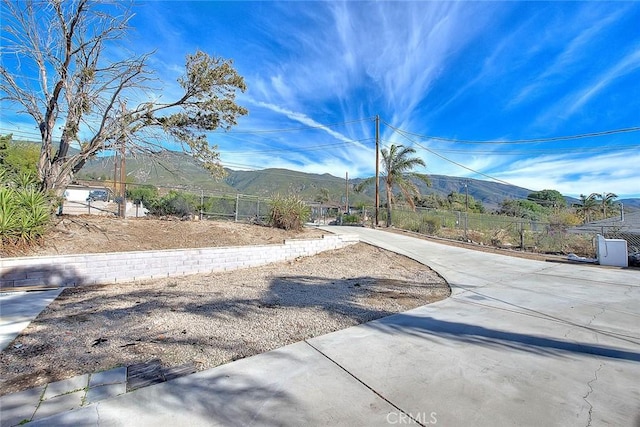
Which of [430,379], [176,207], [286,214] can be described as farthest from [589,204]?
[430,379]

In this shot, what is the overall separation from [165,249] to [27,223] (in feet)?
8.67

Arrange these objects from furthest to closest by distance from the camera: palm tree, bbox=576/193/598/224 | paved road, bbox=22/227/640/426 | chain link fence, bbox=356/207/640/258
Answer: palm tree, bbox=576/193/598/224 < chain link fence, bbox=356/207/640/258 < paved road, bbox=22/227/640/426

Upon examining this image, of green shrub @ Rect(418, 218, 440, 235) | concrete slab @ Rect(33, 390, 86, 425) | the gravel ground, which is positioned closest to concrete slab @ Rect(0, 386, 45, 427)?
concrete slab @ Rect(33, 390, 86, 425)

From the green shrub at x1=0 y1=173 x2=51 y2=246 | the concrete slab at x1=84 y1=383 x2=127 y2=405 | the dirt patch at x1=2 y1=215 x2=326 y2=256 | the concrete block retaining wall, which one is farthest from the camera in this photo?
the dirt patch at x1=2 y1=215 x2=326 y2=256

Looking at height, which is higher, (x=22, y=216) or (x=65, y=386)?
(x=22, y=216)

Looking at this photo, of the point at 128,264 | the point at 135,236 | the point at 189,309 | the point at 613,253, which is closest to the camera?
the point at 189,309

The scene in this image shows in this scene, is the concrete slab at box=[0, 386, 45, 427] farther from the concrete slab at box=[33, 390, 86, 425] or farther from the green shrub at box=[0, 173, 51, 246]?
the green shrub at box=[0, 173, 51, 246]

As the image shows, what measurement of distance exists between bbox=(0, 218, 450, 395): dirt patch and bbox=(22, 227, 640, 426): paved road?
0.47m

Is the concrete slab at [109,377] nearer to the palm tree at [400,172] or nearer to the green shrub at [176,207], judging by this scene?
the green shrub at [176,207]

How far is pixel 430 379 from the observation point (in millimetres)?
2512

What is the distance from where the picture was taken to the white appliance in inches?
344

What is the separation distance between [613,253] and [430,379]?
10.0 metres

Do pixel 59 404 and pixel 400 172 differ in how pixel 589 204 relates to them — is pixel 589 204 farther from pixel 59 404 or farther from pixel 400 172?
pixel 59 404

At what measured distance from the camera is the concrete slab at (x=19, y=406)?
75.3 inches
